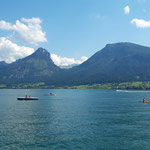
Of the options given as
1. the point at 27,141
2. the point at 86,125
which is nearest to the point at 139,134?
the point at 86,125

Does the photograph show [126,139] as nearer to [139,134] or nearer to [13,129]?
[139,134]

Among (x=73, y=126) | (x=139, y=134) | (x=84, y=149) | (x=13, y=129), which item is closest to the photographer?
(x=84, y=149)

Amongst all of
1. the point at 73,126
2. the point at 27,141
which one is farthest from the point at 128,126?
the point at 27,141

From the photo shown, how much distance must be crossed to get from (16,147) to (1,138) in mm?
9496

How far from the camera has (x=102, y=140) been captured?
54969mm

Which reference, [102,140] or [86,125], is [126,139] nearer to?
[102,140]

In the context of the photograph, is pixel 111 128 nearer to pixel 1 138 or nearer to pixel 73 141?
pixel 73 141

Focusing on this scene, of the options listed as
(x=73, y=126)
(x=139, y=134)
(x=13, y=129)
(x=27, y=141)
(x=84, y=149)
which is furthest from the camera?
(x=73, y=126)

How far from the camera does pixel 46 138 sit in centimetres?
5656

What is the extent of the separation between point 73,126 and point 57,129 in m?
6.86

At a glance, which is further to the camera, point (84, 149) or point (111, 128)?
point (111, 128)

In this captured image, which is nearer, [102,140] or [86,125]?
[102,140]

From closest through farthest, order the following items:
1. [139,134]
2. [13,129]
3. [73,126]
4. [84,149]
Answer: [84,149] → [139,134] → [13,129] → [73,126]

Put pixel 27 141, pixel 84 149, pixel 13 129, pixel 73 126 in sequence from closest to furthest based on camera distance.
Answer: pixel 84 149 → pixel 27 141 → pixel 13 129 → pixel 73 126
